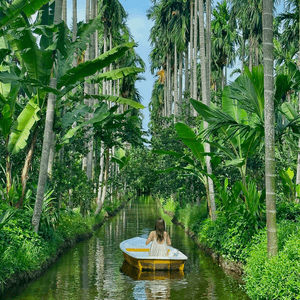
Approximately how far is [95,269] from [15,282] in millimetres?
3187

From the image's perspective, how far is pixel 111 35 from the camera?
3497 centimetres

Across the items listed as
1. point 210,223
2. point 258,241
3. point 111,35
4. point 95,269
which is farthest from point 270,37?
point 111,35

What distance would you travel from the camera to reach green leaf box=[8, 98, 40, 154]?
12.8m

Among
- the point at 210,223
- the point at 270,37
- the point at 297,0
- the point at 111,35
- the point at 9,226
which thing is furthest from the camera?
the point at 111,35

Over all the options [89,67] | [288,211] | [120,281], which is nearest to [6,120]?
[89,67]

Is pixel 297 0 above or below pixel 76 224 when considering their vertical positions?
above

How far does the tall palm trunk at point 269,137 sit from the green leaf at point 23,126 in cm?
693

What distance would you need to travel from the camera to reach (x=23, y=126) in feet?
42.5

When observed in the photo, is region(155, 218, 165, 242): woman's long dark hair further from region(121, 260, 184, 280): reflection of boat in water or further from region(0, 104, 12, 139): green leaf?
region(0, 104, 12, 139): green leaf

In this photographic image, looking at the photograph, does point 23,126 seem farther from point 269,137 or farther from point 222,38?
point 222,38

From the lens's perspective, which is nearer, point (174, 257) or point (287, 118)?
point (287, 118)

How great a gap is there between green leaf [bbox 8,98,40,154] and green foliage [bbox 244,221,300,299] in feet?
23.8

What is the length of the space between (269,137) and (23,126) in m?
7.41

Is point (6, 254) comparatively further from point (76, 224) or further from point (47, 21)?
point (76, 224)
